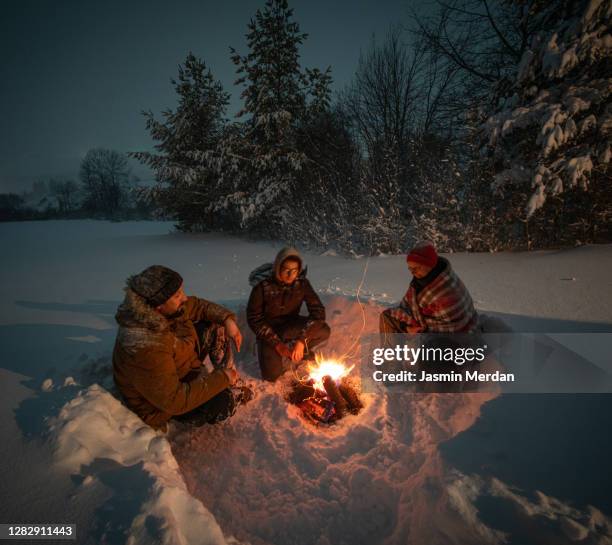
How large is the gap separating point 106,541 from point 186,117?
15.1 metres

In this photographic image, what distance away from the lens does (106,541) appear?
1198mm

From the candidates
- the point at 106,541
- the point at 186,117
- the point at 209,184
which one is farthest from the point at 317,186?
the point at 106,541

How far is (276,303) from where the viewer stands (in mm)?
3422

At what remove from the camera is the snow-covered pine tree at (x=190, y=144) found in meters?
12.5

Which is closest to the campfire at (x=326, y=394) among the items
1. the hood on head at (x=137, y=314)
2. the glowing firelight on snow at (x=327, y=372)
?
the glowing firelight on snow at (x=327, y=372)

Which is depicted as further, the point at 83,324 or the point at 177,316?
the point at 83,324

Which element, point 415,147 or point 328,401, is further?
point 415,147

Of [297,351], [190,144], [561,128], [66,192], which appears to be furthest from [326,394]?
[66,192]

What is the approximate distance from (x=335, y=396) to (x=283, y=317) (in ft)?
3.72

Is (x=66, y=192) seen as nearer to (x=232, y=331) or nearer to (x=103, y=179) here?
(x=103, y=179)

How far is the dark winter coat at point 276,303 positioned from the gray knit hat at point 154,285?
126 cm

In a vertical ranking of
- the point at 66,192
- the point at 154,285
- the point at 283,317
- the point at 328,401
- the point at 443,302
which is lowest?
the point at 328,401

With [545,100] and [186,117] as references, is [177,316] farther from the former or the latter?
[186,117]

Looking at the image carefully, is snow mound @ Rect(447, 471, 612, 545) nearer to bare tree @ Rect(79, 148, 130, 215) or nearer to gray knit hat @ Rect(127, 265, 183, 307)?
gray knit hat @ Rect(127, 265, 183, 307)
